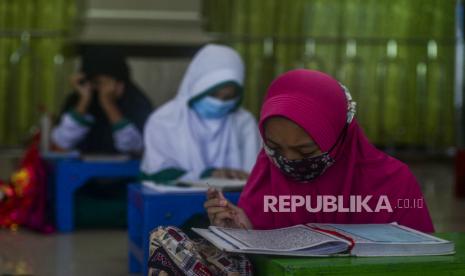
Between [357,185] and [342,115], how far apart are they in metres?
0.17

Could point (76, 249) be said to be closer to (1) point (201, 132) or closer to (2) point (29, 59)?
(1) point (201, 132)

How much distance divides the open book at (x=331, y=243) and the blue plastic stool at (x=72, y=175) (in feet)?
9.97

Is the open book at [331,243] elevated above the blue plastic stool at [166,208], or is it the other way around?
the open book at [331,243]

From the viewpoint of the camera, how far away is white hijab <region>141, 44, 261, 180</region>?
4.09 m

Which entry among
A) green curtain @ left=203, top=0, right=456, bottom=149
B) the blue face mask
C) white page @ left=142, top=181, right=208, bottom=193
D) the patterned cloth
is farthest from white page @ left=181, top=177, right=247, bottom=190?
green curtain @ left=203, top=0, right=456, bottom=149

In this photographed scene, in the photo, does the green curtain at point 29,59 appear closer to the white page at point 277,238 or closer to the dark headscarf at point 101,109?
the dark headscarf at point 101,109

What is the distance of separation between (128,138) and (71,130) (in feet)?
1.18

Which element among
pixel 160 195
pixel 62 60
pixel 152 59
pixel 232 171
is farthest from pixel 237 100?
pixel 62 60

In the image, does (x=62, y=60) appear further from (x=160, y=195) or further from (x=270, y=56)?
(x=160, y=195)

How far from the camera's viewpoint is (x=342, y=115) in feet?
7.48

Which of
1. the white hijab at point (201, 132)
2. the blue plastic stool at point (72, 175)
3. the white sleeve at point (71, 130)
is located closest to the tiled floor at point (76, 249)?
the blue plastic stool at point (72, 175)

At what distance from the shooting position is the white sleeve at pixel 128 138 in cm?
524

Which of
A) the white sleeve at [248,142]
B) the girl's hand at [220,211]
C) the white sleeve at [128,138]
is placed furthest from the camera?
the white sleeve at [128,138]

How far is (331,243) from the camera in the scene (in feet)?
6.00
